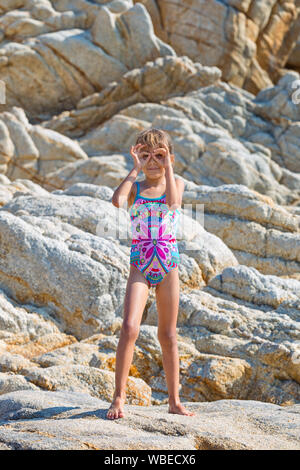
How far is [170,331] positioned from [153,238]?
988 mm

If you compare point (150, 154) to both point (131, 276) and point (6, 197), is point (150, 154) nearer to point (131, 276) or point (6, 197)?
point (131, 276)

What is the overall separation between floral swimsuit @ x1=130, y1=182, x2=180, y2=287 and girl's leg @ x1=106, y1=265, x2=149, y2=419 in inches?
7.2

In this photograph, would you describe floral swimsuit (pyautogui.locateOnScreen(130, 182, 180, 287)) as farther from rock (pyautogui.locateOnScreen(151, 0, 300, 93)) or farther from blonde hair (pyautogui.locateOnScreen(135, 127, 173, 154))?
rock (pyautogui.locateOnScreen(151, 0, 300, 93))

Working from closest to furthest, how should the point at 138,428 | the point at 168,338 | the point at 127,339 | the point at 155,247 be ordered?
the point at 138,428
the point at 127,339
the point at 168,338
the point at 155,247

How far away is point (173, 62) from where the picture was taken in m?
32.6

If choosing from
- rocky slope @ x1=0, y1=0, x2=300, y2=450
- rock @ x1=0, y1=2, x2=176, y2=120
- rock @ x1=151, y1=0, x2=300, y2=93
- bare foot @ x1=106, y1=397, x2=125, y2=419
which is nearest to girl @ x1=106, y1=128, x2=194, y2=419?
bare foot @ x1=106, y1=397, x2=125, y2=419

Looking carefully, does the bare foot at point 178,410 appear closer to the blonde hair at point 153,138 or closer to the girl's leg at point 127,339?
the girl's leg at point 127,339

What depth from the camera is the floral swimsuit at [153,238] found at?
531cm

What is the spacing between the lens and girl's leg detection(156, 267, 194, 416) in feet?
17.1

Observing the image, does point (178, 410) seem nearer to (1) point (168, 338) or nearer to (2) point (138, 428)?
(1) point (168, 338)

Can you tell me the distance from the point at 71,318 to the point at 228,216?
6.48 meters

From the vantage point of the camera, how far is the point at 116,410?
4711mm

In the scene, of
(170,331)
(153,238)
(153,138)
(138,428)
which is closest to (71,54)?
(153,138)

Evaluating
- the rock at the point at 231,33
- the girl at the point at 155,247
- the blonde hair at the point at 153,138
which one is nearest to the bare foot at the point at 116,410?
the girl at the point at 155,247
